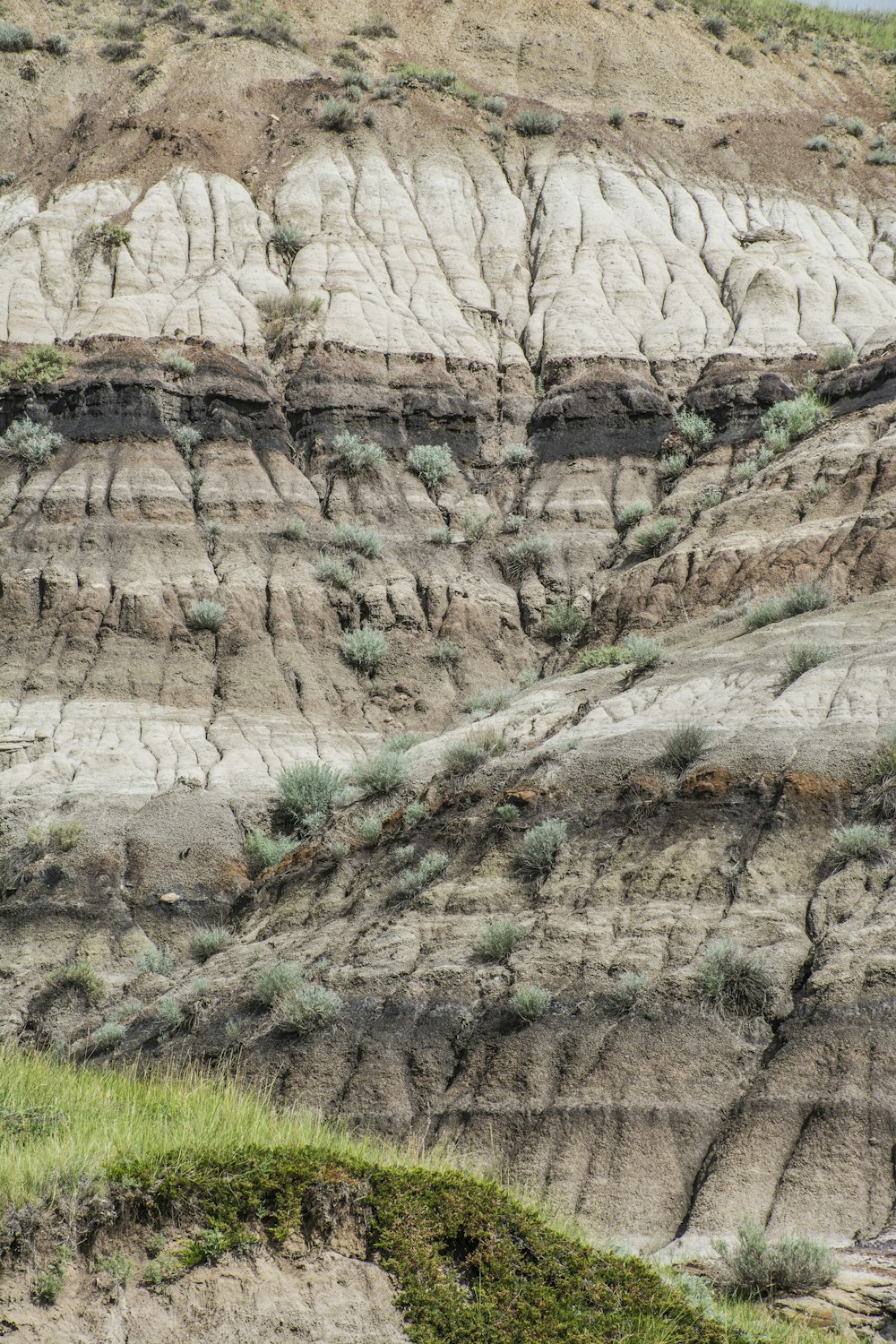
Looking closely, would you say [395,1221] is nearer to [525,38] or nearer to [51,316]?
[51,316]

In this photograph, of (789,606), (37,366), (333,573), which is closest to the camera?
(789,606)

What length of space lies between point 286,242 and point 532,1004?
30.1m

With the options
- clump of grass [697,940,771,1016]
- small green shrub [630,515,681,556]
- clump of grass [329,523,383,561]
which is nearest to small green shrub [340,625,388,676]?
clump of grass [329,523,383,561]

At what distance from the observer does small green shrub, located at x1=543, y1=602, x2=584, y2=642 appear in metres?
25.9

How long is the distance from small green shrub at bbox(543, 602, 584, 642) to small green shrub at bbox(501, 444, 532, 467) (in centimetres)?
549

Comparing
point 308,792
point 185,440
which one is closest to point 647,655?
point 308,792

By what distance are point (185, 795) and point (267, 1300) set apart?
1432cm

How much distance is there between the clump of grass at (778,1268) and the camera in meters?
6.78

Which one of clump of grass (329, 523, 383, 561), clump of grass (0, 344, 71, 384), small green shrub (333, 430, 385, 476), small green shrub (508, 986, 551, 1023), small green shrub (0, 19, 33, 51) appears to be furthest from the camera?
small green shrub (0, 19, 33, 51)

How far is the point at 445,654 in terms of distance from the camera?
81.9 feet

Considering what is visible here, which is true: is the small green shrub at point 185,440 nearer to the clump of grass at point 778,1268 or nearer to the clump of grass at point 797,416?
the clump of grass at point 797,416

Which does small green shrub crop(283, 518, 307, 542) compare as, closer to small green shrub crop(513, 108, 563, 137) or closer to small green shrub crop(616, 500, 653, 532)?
small green shrub crop(616, 500, 653, 532)

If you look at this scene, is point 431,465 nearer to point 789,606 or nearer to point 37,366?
point 37,366

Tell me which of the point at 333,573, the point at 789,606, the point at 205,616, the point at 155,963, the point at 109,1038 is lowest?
the point at 155,963
